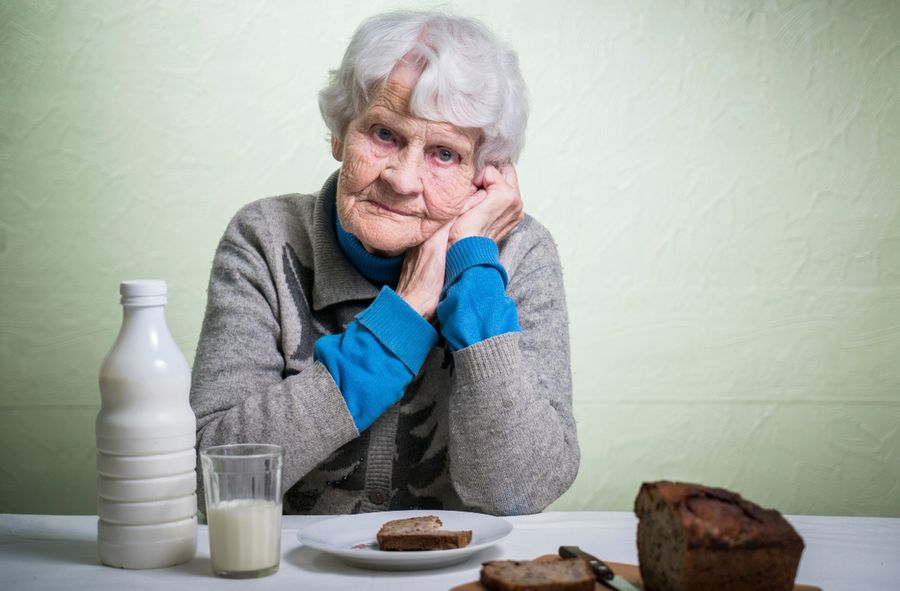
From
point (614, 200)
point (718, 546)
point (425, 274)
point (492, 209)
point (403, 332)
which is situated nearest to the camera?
point (718, 546)

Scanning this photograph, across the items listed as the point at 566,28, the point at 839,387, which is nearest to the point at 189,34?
the point at 566,28

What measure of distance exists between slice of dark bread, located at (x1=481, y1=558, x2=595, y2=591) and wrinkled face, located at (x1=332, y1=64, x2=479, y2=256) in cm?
81

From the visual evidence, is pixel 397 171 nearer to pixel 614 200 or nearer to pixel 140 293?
pixel 140 293

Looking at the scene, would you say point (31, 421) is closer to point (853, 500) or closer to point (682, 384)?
point (682, 384)

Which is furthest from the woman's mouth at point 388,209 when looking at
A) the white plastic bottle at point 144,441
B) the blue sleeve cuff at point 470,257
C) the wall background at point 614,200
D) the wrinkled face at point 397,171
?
the wall background at point 614,200

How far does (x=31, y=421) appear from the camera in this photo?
253 centimetres

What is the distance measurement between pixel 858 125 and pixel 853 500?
1.06m

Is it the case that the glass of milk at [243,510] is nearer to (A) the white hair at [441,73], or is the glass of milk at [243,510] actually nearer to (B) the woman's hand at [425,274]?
(B) the woman's hand at [425,274]

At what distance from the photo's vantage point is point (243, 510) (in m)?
0.91

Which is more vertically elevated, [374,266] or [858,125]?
[858,125]

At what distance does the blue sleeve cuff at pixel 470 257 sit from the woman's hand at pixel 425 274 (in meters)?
0.02

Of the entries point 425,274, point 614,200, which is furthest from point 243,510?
point 614,200

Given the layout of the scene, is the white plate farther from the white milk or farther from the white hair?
the white hair

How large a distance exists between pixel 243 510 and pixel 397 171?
803 millimetres
